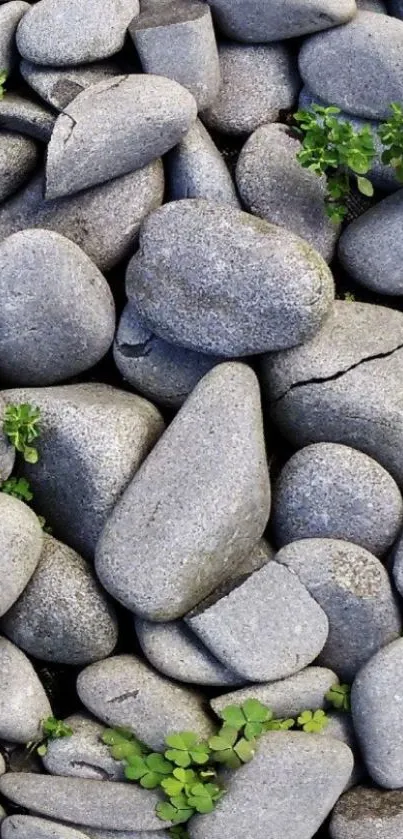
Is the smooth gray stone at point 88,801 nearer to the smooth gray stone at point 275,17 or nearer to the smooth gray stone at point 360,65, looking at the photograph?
the smooth gray stone at point 360,65

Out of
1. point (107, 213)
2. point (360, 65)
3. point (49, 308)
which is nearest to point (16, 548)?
point (49, 308)

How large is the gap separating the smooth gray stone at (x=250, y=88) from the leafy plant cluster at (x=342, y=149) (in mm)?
287

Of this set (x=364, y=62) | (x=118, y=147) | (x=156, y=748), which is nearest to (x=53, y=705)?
(x=156, y=748)

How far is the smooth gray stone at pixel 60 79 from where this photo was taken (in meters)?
3.94

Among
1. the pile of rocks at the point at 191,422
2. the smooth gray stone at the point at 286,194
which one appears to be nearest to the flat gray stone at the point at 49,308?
the pile of rocks at the point at 191,422

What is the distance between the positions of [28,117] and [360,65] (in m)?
1.15

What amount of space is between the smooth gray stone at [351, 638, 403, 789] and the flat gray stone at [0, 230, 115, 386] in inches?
54.5

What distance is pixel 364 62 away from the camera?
3994 mm

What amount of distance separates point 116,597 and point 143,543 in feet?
0.66

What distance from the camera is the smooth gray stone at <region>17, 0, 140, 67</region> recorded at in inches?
154

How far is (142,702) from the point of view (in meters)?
3.61

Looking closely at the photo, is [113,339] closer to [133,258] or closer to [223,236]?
[133,258]

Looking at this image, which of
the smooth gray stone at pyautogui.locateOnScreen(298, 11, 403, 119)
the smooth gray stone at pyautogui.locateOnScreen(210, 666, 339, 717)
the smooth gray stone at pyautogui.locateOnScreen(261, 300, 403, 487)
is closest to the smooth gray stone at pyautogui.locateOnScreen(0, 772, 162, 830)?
the smooth gray stone at pyautogui.locateOnScreen(210, 666, 339, 717)

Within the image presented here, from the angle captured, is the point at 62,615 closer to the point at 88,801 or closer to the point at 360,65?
the point at 88,801
